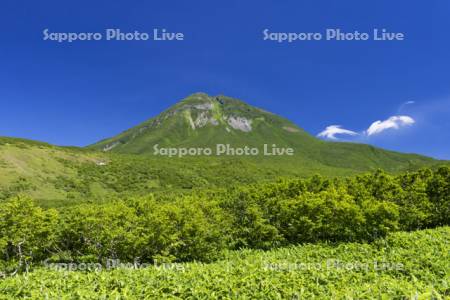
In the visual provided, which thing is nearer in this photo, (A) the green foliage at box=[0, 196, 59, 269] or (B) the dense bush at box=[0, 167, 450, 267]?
(A) the green foliage at box=[0, 196, 59, 269]

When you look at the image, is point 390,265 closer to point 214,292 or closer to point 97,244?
point 214,292

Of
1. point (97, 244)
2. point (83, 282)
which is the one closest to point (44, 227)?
point (97, 244)

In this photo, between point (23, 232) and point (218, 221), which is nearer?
point (23, 232)

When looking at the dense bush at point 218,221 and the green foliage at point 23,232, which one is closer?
the green foliage at point 23,232

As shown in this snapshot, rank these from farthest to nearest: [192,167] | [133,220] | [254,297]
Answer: [192,167] → [133,220] → [254,297]

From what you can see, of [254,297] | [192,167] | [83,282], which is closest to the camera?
[254,297]

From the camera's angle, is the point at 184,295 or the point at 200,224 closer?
the point at 184,295

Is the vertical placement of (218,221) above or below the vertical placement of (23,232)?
below

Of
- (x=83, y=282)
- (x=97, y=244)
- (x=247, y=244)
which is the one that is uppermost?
(x=83, y=282)
